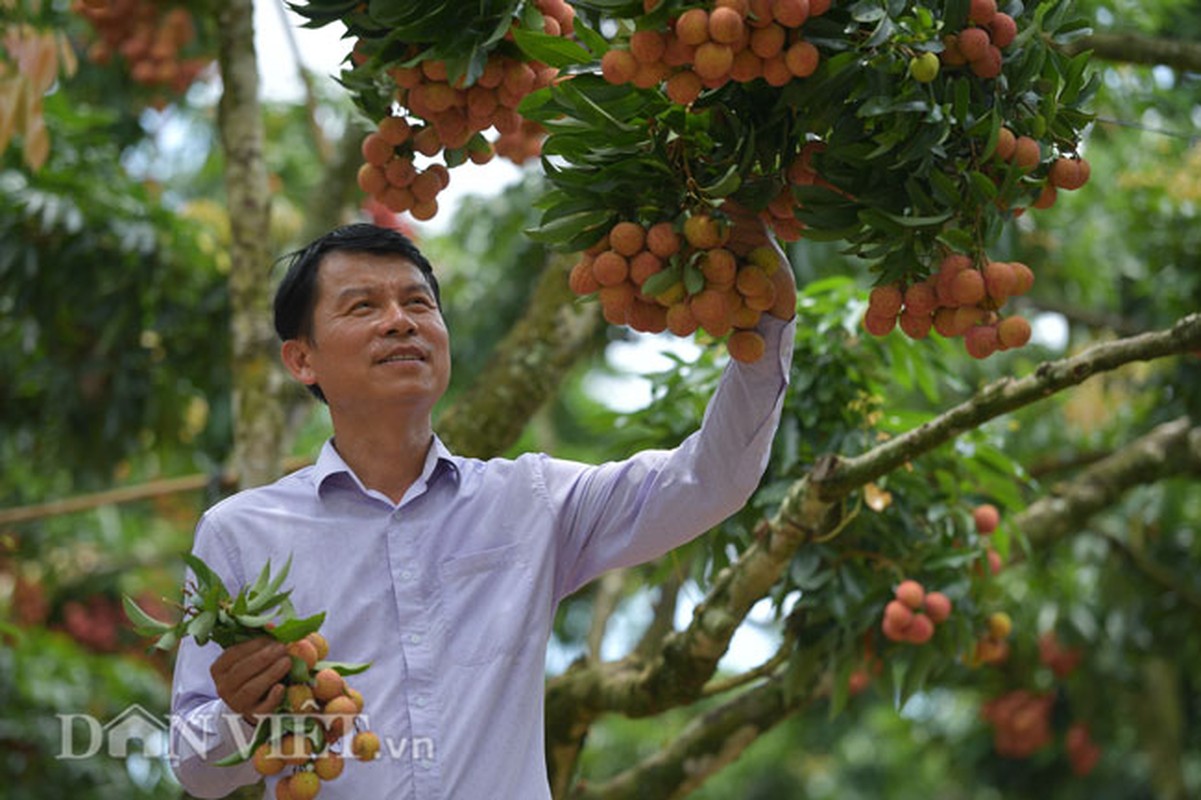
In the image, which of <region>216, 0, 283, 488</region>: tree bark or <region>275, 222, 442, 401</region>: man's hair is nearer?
<region>275, 222, 442, 401</region>: man's hair

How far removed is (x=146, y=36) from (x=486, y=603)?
155 inches

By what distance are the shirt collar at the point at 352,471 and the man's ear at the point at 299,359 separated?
0.45 feet

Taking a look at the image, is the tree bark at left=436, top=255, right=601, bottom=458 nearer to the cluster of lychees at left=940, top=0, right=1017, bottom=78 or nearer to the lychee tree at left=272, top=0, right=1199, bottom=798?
the lychee tree at left=272, top=0, right=1199, bottom=798

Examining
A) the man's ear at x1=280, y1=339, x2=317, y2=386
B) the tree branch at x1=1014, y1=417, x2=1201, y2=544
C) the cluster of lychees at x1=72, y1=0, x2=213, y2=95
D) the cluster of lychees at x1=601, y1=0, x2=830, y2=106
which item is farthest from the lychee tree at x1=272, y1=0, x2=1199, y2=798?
the cluster of lychees at x1=72, y1=0, x2=213, y2=95

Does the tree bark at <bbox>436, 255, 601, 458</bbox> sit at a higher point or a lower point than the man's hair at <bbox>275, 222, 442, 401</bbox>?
lower

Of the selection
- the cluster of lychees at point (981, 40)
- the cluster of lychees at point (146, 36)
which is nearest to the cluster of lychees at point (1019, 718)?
the cluster of lychees at point (146, 36)

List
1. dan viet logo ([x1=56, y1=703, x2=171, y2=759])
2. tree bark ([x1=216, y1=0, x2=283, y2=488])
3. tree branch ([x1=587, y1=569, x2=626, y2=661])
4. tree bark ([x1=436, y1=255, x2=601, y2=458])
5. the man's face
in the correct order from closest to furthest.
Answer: the man's face < dan viet logo ([x1=56, y1=703, x2=171, y2=759]) < tree bark ([x1=436, y1=255, x2=601, y2=458]) < tree bark ([x1=216, y1=0, x2=283, y2=488]) < tree branch ([x1=587, y1=569, x2=626, y2=661])

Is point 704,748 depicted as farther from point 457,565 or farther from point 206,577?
point 206,577

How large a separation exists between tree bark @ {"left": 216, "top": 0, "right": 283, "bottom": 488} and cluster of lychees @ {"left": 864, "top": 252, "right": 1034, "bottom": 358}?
6.49 ft

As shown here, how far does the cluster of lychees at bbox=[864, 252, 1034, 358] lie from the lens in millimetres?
1987

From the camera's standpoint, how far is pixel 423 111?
2447 millimetres

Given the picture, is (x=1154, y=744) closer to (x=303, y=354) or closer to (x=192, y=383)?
(x=192, y=383)

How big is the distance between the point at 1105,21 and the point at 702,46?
3.63 meters

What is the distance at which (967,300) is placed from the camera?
1.99 meters
